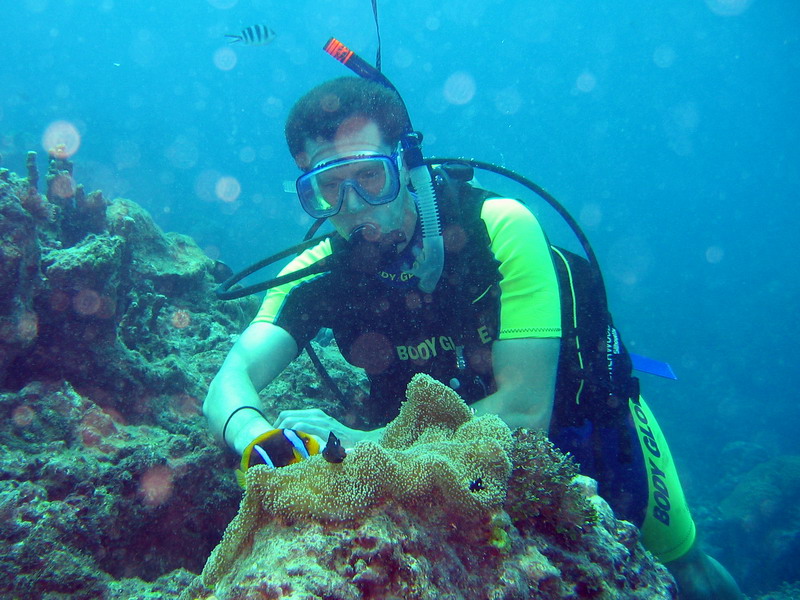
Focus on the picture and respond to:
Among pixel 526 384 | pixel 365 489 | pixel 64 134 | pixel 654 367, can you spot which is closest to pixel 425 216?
pixel 526 384

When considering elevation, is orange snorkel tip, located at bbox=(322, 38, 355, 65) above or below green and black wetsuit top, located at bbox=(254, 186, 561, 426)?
above

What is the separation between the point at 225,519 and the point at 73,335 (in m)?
1.72

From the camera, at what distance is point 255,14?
90.2 m

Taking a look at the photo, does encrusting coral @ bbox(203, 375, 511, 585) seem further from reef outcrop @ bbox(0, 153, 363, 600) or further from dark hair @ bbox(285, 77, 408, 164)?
dark hair @ bbox(285, 77, 408, 164)

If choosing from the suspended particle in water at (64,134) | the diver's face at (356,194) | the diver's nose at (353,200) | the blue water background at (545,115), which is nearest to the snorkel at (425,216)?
the diver's face at (356,194)

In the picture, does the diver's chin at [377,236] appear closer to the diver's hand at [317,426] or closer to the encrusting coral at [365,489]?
the diver's hand at [317,426]

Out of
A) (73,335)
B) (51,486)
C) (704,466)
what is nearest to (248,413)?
(51,486)

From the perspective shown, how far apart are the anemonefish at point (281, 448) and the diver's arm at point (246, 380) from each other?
1.59 ft

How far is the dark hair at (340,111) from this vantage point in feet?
9.23

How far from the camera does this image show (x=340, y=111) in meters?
2.80

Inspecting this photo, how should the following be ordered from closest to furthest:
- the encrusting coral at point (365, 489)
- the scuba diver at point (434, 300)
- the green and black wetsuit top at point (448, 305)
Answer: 1. the encrusting coral at point (365, 489)
2. the green and black wetsuit top at point (448, 305)
3. the scuba diver at point (434, 300)

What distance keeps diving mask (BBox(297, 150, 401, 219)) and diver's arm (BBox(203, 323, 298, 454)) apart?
0.95m

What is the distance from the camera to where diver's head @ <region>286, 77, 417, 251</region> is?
2803 mm

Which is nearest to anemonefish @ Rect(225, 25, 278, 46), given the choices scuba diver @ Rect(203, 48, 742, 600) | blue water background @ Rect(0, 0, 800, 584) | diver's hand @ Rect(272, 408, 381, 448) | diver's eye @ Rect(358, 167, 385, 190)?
scuba diver @ Rect(203, 48, 742, 600)
